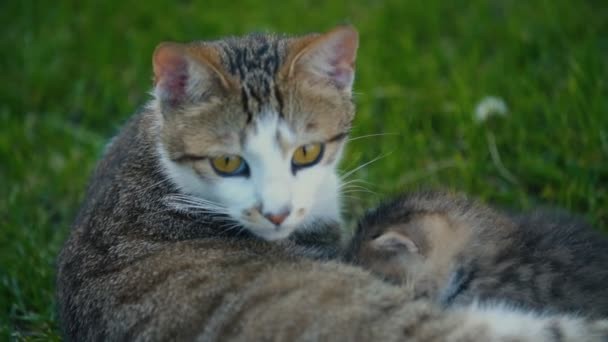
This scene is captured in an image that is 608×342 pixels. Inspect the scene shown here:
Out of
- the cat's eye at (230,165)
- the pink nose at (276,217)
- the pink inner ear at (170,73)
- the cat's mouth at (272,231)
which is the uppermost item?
the pink inner ear at (170,73)

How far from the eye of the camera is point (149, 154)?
3258mm

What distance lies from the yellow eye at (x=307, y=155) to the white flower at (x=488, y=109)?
1.81 metres

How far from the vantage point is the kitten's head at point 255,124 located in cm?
285

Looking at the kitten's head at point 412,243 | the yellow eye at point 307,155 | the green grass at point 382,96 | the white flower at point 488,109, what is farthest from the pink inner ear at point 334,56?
the white flower at point 488,109

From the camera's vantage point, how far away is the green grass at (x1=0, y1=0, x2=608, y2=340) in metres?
4.12

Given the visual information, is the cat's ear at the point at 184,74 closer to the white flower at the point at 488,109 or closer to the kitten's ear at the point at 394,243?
the kitten's ear at the point at 394,243

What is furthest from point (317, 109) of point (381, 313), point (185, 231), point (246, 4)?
point (246, 4)

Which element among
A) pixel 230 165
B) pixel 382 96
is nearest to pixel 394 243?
→ pixel 230 165

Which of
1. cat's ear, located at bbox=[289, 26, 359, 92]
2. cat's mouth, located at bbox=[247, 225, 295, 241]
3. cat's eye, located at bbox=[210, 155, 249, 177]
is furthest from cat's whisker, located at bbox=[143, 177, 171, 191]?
cat's ear, located at bbox=[289, 26, 359, 92]

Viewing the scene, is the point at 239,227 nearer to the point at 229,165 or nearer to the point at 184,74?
the point at 229,165

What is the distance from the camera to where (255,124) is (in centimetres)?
288

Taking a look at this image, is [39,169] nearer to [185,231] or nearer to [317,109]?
[185,231]

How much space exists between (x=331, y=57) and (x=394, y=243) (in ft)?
2.59

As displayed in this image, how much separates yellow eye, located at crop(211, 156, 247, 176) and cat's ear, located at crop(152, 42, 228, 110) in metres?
0.26
